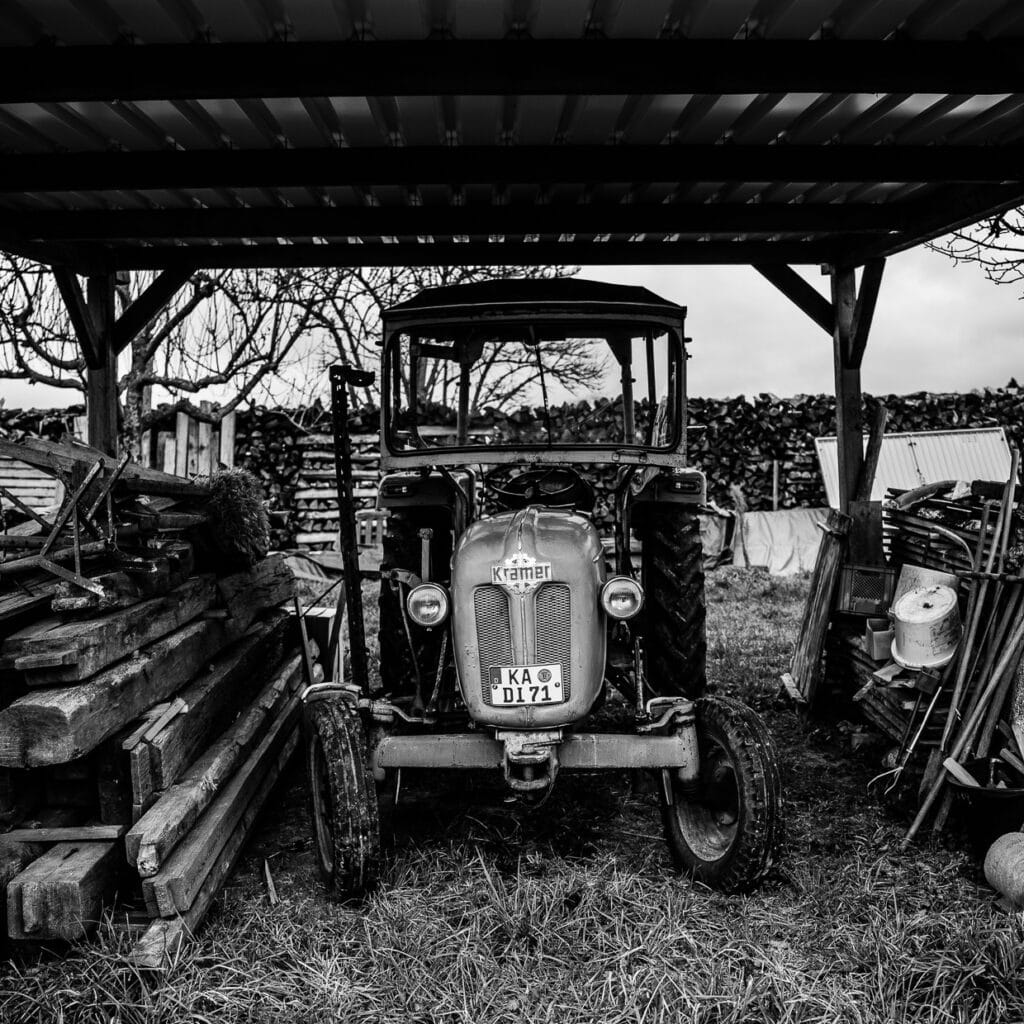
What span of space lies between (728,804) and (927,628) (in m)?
1.40

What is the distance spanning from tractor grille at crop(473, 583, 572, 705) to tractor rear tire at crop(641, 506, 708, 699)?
1166 mm

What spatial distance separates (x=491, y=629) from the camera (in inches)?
130

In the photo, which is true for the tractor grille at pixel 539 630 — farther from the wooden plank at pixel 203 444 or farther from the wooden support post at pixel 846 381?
the wooden plank at pixel 203 444

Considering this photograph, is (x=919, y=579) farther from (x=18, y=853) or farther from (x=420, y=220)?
(x=18, y=853)

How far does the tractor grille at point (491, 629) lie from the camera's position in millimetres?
3273

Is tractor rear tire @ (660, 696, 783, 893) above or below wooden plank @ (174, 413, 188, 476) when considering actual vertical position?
below

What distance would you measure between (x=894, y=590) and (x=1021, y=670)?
1.42m

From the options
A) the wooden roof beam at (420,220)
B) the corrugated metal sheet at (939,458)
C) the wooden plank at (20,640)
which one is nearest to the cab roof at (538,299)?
the wooden roof beam at (420,220)

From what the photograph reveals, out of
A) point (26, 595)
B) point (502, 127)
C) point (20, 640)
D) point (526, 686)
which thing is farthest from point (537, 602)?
point (502, 127)

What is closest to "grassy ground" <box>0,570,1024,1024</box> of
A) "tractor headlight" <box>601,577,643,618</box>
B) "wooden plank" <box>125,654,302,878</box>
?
"wooden plank" <box>125,654,302,878</box>

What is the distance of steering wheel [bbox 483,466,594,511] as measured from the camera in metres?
4.23

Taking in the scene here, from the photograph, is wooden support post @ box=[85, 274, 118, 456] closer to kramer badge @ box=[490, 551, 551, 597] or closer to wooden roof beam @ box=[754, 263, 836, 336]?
kramer badge @ box=[490, 551, 551, 597]

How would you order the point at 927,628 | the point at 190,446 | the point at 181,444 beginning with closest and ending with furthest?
1. the point at 927,628
2. the point at 181,444
3. the point at 190,446

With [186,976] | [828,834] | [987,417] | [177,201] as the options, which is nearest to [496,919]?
[186,976]
